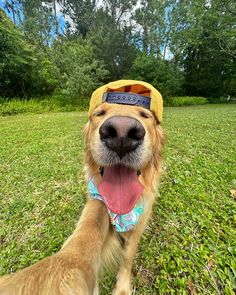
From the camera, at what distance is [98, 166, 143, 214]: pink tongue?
1400 mm

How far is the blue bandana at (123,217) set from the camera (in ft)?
4.98

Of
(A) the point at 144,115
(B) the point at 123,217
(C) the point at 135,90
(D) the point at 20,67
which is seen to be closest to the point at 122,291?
(B) the point at 123,217

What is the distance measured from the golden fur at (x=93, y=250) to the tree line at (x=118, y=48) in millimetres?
14698

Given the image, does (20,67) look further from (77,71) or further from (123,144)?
(123,144)

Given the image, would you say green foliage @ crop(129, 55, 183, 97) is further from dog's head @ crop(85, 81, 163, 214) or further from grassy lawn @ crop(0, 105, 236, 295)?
dog's head @ crop(85, 81, 163, 214)

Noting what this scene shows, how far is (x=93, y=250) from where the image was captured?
990mm

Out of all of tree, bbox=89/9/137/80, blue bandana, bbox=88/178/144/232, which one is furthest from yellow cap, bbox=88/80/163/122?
tree, bbox=89/9/137/80

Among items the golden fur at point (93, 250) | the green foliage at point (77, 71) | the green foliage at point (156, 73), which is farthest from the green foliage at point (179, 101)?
the golden fur at point (93, 250)

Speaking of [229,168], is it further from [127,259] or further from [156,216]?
[127,259]

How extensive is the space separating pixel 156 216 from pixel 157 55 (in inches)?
930

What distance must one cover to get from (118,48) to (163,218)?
21727mm

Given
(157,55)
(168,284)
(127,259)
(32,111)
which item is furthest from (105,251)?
(157,55)

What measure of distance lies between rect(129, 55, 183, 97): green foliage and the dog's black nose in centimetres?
2023

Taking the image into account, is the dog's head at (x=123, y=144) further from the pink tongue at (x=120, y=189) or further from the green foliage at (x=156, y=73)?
the green foliage at (x=156, y=73)
